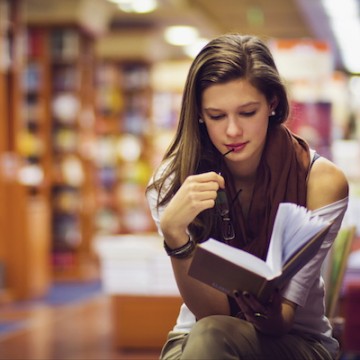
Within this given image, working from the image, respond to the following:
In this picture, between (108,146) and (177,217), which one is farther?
(108,146)

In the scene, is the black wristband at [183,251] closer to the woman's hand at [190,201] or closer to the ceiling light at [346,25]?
the woman's hand at [190,201]

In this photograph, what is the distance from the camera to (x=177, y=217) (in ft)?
7.07

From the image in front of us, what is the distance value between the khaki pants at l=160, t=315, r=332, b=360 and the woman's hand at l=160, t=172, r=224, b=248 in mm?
243

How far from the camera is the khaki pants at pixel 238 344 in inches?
78.9

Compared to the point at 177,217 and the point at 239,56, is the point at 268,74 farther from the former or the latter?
the point at 177,217

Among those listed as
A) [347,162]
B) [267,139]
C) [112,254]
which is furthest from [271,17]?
[267,139]

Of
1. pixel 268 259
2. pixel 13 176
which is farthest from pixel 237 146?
pixel 13 176

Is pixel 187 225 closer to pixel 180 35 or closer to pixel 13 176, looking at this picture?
pixel 13 176

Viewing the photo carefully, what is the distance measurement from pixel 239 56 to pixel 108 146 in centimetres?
1112

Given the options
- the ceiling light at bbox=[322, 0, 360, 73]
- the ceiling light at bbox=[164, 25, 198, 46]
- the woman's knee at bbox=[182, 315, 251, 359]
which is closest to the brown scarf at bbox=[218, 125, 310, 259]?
the woman's knee at bbox=[182, 315, 251, 359]

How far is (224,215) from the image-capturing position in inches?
90.0

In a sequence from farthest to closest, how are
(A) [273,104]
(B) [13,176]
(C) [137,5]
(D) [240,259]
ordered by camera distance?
(C) [137,5] < (B) [13,176] < (A) [273,104] < (D) [240,259]

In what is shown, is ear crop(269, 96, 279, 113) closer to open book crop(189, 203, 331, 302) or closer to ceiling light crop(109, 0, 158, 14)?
open book crop(189, 203, 331, 302)

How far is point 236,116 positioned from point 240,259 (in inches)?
19.0
